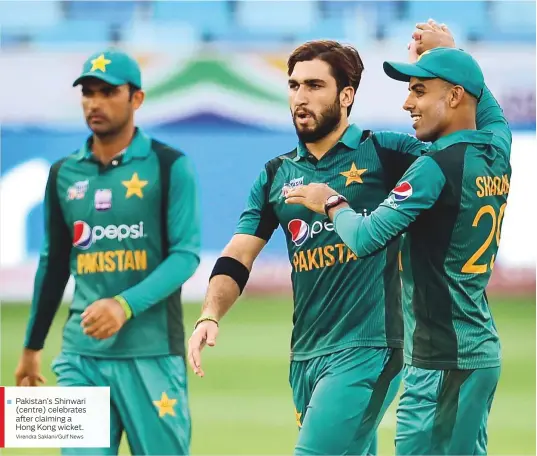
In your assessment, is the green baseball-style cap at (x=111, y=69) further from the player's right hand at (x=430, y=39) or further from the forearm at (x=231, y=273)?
the player's right hand at (x=430, y=39)

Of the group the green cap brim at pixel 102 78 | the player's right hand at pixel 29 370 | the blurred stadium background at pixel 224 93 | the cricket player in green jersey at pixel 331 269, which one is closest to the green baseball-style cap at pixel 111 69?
the green cap brim at pixel 102 78

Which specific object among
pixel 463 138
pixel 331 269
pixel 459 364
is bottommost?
pixel 459 364

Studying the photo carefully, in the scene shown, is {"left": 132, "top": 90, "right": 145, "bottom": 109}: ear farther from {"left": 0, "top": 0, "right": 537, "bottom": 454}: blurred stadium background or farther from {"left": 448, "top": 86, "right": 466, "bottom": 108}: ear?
{"left": 0, "top": 0, "right": 537, "bottom": 454}: blurred stadium background

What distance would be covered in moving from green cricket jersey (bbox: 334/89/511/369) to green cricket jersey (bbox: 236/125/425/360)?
20 cm

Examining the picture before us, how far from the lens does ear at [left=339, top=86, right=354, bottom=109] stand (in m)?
4.47

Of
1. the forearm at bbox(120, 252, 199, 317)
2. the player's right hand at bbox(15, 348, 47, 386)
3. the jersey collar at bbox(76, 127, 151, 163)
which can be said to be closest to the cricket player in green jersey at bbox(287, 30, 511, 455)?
the forearm at bbox(120, 252, 199, 317)

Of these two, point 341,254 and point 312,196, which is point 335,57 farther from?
point 341,254

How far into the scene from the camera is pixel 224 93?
14.6m

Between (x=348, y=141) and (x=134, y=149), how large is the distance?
129 centimetres

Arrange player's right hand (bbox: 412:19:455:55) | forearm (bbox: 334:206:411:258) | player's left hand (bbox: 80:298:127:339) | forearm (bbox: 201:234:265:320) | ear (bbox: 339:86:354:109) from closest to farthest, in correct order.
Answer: forearm (bbox: 334:206:411:258) → forearm (bbox: 201:234:265:320) → ear (bbox: 339:86:354:109) → player's right hand (bbox: 412:19:455:55) → player's left hand (bbox: 80:298:127:339)

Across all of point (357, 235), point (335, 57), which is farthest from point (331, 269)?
point (335, 57)

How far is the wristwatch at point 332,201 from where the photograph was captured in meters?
4.06

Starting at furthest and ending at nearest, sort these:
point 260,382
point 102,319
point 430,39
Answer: point 260,382 < point 102,319 < point 430,39

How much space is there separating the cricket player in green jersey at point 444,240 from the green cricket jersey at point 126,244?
117 cm
